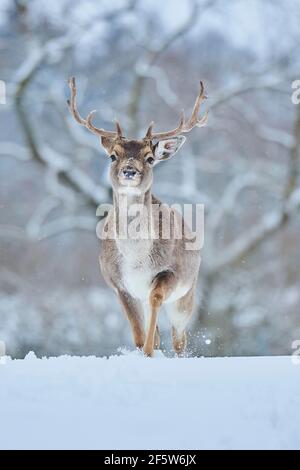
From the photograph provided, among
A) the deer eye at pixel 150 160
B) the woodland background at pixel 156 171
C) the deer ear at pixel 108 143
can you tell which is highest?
the woodland background at pixel 156 171

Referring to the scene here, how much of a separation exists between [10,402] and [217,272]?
12397 mm

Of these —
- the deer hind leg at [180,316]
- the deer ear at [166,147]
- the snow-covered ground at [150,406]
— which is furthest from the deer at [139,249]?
the snow-covered ground at [150,406]

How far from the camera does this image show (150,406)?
508 centimetres

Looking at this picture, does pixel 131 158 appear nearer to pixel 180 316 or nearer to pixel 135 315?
pixel 135 315

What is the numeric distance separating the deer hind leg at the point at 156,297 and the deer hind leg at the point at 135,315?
0.63 ft

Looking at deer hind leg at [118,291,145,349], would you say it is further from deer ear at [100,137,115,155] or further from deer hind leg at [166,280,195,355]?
deer ear at [100,137,115,155]

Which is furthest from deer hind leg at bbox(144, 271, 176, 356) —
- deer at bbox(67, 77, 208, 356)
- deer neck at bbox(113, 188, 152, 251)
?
deer neck at bbox(113, 188, 152, 251)

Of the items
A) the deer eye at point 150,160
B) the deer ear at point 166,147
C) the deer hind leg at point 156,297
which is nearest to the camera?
the deer hind leg at point 156,297

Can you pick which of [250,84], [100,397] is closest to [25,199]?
[250,84]

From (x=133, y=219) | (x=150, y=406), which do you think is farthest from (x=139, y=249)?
(x=150, y=406)

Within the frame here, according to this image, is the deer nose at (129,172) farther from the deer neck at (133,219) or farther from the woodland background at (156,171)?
the woodland background at (156,171)

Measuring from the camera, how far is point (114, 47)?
63.0ft

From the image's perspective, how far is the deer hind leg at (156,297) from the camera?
745cm

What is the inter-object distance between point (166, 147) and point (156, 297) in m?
1.40
